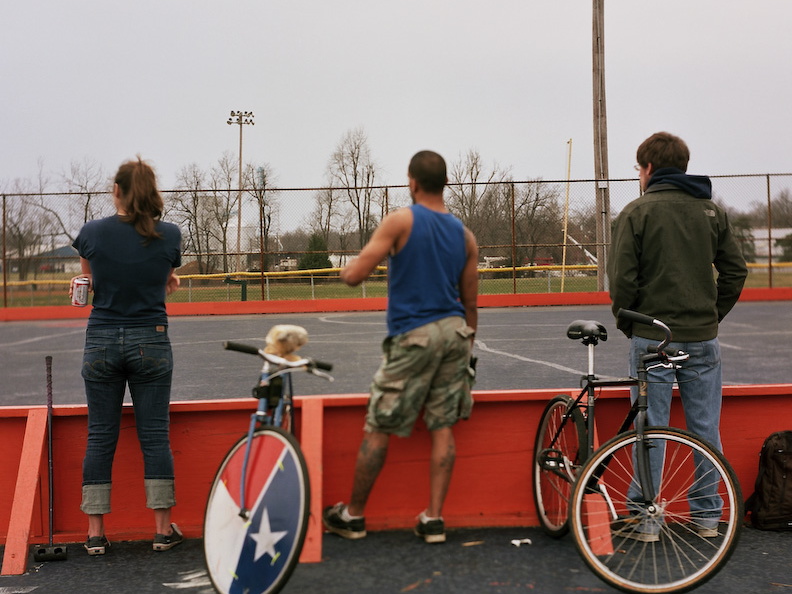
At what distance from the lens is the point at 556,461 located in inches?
148

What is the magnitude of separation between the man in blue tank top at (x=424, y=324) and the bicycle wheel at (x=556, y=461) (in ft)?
1.73

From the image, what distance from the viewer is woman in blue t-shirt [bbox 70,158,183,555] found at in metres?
3.62

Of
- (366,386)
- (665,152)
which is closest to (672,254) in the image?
(665,152)

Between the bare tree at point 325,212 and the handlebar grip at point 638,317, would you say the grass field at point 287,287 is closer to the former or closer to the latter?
the bare tree at point 325,212

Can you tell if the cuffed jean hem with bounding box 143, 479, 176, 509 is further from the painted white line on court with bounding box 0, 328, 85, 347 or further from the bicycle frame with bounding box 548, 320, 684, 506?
the painted white line on court with bounding box 0, 328, 85, 347

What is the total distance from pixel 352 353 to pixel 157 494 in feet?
25.1

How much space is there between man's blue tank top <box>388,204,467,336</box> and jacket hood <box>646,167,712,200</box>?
106 cm

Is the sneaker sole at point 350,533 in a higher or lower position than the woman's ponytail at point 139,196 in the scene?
lower

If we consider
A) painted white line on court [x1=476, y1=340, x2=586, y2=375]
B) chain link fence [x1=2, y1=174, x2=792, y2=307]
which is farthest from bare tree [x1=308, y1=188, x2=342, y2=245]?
painted white line on court [x1=476, y1=340, x2=586, y2=375]

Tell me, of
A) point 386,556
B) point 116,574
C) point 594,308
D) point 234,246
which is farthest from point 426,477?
point 234,246

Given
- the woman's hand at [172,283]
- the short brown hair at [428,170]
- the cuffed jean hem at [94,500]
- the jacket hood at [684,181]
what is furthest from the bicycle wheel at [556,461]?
the cuffed jean hem at [94,500]

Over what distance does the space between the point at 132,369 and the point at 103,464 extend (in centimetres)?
48

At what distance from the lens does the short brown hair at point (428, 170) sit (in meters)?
3.45

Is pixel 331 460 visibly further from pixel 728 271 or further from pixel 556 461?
pixel 728 271
